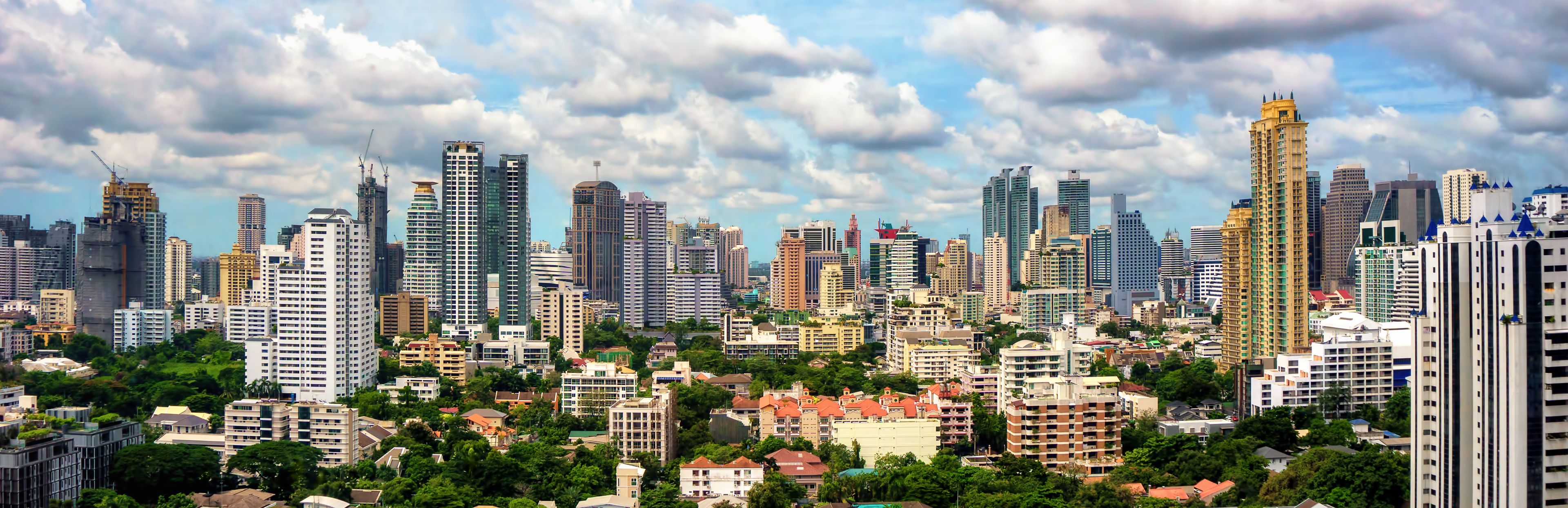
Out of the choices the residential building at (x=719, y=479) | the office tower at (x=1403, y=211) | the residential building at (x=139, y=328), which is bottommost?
the residential building at (x=719, y=479)

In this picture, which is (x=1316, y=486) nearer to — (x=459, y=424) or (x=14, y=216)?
(x=459, y=424)

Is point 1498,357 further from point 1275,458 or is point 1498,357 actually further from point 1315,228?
point 1315,228

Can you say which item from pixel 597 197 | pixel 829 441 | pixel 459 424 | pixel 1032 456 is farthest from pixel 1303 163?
pixel 597 197

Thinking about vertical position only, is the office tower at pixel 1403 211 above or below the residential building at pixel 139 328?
above

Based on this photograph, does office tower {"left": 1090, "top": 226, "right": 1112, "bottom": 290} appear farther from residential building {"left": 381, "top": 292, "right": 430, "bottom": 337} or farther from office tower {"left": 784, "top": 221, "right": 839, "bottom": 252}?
residential building {"left": 381, "top": 292, "right": 430, "bottom": 337}

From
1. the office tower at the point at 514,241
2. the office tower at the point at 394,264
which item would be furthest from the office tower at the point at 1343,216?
the office tower at the point at 394,264

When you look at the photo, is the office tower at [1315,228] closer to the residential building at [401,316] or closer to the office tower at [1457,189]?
the office tower at [1457,189]
